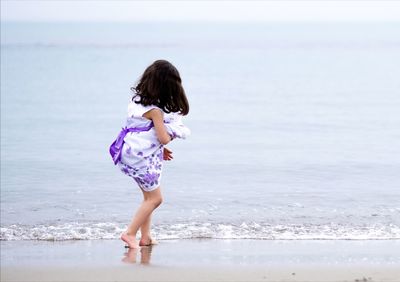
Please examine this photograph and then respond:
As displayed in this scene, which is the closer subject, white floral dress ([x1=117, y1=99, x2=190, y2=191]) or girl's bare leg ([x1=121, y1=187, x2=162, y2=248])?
white floral dress ([x1=117, y1=99, x2=190, y2=191])

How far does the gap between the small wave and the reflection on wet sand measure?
83 centimetres

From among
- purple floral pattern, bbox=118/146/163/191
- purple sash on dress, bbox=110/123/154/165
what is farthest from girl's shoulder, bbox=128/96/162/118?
purple floral pattern, bbox=118/146/163/191

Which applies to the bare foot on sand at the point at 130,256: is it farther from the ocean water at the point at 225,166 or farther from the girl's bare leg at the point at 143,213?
the ocean water at the point at 225,166

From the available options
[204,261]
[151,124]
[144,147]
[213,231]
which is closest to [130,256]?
[204,261]

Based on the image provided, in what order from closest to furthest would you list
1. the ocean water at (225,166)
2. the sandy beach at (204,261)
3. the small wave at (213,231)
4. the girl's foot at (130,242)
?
the sandy beach at (204,261) → the girl's foot at (130,242) → the small wave at (213,231) → the ocean water at (225,166)

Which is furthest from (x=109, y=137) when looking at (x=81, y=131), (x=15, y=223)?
(x=15, y=223)

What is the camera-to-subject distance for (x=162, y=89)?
25.9ft

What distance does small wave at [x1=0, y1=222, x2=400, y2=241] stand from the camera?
8.93 metres

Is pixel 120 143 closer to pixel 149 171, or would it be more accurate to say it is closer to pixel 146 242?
pixel 149 171

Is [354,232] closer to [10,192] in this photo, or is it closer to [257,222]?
[257,222]

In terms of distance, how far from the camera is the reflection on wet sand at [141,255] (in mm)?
7578

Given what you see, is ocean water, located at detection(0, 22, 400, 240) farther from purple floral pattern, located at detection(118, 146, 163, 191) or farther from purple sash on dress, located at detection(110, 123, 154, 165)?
purple sash on dress, located at detection(110, 123, 154, 165)

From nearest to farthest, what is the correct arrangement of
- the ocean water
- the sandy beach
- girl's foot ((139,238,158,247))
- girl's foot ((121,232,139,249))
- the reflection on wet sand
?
the sandy beach, the reflection on wet sand, girl's foot ((121,232,139,249)), girl's foot ((139,238,158,247)), the ocean water

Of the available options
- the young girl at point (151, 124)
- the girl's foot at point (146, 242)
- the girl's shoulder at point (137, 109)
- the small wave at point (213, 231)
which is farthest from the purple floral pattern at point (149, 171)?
the small wave at point (213, 231)
